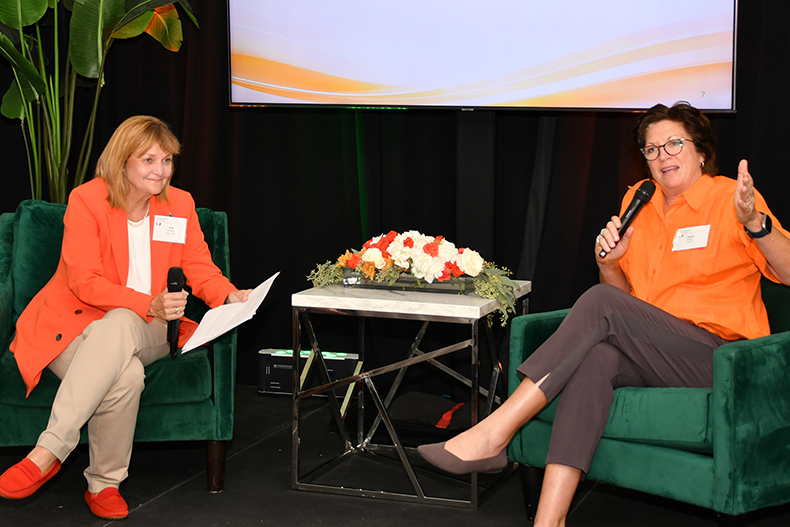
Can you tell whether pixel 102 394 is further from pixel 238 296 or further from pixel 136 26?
pixel 136 26

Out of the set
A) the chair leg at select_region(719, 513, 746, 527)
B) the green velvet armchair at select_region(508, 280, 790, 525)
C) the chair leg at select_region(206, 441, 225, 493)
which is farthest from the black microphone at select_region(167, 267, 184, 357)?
the chair leg at select_region(719, 513, 746, 527)

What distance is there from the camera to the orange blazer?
2291 millimetres

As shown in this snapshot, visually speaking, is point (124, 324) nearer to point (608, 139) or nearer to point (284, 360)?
point (284, 360)

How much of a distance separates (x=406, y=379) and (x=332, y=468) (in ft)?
3.20

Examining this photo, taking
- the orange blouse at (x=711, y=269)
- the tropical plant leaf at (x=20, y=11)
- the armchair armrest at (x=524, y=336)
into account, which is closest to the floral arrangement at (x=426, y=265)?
the armchair armrest at (x=524, y=336)

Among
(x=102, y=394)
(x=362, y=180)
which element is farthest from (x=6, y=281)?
(x=362, y=180)

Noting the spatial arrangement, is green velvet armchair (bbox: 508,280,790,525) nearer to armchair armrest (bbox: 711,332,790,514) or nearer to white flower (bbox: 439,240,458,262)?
armchair armrest (bbox: 711,332,790,514)

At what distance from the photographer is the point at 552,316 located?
7.61 ft

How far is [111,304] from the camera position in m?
2.31

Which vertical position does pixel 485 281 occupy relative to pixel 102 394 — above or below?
above

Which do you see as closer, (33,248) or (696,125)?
(696,125)

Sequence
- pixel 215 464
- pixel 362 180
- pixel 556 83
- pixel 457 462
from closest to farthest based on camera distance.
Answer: pixel 457 462 → pixel 215 464 → pixel 556 83 → pixel 362 180

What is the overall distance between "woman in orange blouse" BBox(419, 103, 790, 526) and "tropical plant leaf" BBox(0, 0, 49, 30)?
2.64 metres

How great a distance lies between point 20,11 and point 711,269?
3015mm
